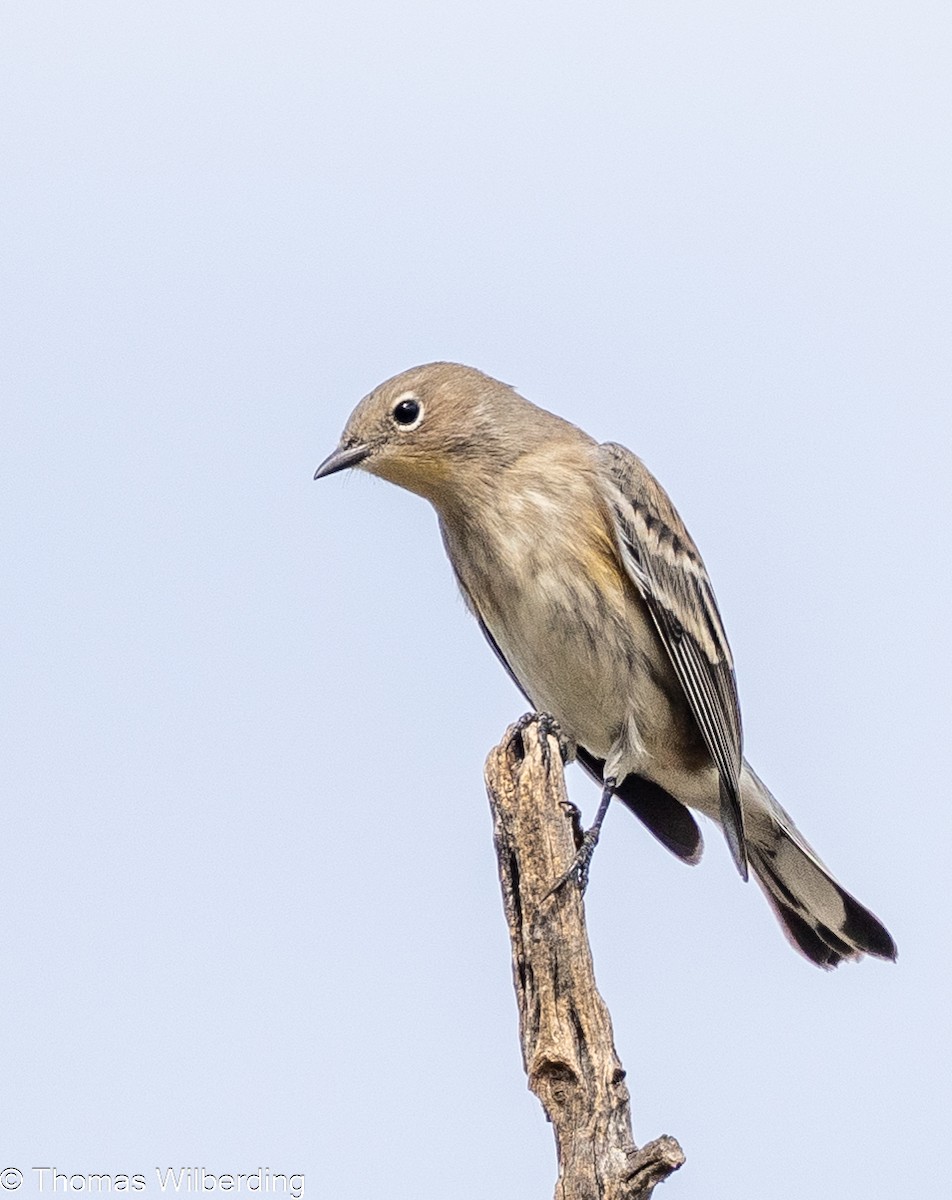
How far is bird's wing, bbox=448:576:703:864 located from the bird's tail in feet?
1.23

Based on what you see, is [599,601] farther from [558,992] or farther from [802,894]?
[558,992]

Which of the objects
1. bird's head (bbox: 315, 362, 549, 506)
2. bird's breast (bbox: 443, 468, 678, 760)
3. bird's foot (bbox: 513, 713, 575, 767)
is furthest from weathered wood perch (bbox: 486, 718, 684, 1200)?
bird's head (bbox: 315, 362, 549, 506)

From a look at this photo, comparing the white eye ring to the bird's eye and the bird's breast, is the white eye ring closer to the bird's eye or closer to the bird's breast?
the bird's eye

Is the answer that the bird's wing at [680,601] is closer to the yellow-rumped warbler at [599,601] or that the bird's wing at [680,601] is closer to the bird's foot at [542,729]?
the yellow-rumped warbler at [599,601]

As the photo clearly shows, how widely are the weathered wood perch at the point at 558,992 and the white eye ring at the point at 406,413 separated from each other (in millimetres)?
2427

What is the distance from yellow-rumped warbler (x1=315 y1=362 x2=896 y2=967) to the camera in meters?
8.18

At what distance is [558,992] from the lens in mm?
6016

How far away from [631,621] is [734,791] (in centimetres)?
105

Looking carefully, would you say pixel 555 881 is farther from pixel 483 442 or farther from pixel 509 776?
pixel 483 442

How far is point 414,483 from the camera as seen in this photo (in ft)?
28.6

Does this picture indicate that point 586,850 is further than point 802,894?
No

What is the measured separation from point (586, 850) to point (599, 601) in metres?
1.52

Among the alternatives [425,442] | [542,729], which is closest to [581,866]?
[542,729]

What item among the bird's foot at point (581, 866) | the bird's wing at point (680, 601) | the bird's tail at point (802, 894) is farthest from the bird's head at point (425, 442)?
the bird's tail at point (802, 894)
